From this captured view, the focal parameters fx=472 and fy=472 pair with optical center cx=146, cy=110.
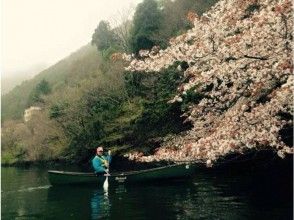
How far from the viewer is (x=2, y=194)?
2881cm

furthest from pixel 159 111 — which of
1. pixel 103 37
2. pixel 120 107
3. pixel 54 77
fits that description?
pixel 54 77

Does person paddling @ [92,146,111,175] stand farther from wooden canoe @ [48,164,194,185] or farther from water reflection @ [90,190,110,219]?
water reflection @ [90,190,110,219]

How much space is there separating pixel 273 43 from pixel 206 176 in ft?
62.3

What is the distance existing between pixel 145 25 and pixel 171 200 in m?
34.2

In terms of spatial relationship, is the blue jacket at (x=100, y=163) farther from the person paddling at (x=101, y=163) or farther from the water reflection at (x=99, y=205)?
the water reflection at (x=99, y=205)

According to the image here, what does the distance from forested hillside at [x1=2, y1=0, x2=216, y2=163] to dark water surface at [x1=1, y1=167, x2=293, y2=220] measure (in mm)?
8618

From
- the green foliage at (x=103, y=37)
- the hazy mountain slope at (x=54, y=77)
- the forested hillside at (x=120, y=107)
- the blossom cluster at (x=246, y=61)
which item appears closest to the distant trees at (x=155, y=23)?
the forested hillside at (x=120, y=107)

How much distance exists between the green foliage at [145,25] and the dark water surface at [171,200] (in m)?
25.1

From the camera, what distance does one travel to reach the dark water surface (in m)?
17.0

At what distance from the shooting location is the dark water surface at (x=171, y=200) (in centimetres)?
1700

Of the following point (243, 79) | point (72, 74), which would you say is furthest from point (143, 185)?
point (72, 74)

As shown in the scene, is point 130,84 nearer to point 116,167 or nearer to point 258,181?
point 116,167

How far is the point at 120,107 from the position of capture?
4703 centimetres

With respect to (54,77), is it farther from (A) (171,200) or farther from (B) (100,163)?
(A) (171,200)
